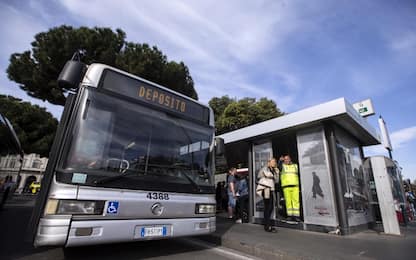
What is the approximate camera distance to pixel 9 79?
462 inches

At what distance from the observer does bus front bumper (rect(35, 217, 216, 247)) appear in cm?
225

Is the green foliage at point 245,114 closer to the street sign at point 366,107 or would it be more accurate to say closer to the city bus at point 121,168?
the street sign at point 366,107

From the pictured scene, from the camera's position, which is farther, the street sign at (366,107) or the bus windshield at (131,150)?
the street sign at (366,107)

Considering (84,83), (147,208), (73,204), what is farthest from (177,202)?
(84,83)

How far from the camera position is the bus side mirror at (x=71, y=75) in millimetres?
2869

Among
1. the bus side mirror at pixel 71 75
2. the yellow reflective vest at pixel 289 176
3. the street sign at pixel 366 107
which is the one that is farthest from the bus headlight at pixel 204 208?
the street sign at pixel 366 107

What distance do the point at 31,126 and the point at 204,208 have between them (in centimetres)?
1888

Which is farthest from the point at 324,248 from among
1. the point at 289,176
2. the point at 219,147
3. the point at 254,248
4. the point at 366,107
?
the point at 366,107

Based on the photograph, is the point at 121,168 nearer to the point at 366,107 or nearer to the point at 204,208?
the point at 204,208

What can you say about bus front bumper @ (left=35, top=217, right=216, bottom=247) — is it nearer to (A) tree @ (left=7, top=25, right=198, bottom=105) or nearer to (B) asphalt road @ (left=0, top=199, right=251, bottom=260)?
(B) asphalt road @ (left=0, top=199, right=251, bottom=260)

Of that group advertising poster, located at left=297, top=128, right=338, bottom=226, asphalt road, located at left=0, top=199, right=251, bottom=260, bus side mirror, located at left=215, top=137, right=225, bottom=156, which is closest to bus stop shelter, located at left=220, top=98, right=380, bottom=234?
advertising poster, located at left=297, top=128, right=338, bottom=226

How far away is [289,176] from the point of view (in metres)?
5.88

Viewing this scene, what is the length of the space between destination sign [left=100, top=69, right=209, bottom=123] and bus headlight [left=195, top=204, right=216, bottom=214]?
160 cm

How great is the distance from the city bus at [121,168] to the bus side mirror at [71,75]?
0.04 feet
